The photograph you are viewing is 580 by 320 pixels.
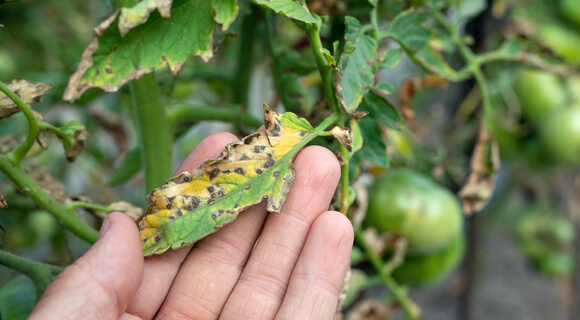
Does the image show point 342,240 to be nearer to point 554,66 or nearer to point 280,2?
point 280,2

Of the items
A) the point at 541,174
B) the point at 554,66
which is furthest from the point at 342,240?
the point at 541,174

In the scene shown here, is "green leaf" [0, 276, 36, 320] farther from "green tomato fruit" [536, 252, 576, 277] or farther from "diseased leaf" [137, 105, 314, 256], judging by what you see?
"green tomato fruit" [536, 252, 576, 277]

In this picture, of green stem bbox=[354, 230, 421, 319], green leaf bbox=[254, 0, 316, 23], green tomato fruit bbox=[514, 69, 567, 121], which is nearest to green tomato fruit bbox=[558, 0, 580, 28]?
green tomato fruit bbox=[514, 69, 567, 121]

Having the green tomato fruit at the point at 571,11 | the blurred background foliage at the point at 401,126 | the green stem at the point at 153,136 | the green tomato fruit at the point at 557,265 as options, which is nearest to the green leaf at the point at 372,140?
the blurred background foliage at the point at 401,126

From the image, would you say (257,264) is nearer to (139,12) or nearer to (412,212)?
(139,12)

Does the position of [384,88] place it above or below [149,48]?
below

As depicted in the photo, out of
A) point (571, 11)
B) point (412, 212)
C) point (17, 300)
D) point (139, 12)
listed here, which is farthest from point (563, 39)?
point (17, 300)
